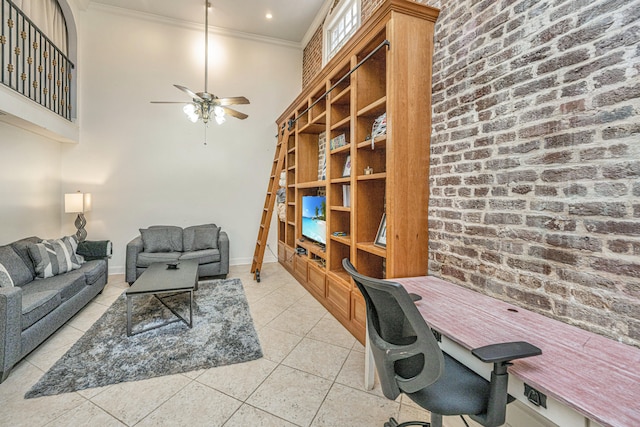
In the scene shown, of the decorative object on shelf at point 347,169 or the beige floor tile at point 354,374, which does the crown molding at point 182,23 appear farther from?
the beige floor tile at point 354,374

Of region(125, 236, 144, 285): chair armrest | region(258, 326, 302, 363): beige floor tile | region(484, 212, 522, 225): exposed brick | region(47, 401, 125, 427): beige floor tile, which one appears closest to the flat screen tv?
region(258, 326, 302, 363): beige floor tile

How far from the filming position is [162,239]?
4.36 m

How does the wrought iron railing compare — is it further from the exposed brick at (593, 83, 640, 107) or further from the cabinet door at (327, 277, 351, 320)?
the exposed brick at (593, 83, 640, 107)

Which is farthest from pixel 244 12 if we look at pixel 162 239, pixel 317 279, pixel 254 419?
pixel 254 419

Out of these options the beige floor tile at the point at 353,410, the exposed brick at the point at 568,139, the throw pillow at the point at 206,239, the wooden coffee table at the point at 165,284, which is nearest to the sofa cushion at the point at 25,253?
the wooden coffee table at the point at 165,284

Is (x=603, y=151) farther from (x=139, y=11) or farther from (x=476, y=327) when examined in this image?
(x=139, y=11)

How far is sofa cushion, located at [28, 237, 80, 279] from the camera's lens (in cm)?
289

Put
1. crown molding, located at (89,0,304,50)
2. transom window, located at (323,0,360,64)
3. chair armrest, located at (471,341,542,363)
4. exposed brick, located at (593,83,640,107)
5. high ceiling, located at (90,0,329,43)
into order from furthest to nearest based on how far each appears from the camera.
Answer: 1. crown molding, located at (89,0,304,50)
2. high ceiling, located at (90,0,329,43)
3. transom window, located at (323,0,360,64)
4. exposed brick, located at (593,83,640,107)
5. chair armrest, located at (471,341,542,363)

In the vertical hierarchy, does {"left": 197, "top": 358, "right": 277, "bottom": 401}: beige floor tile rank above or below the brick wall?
below

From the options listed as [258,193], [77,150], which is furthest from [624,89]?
[77,150]

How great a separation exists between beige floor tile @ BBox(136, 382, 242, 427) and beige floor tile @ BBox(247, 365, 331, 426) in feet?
0.53

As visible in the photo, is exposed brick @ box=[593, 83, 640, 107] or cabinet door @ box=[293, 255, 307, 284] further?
cabinet door @ box=[293, 255, 307, 284]

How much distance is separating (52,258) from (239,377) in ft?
8.61

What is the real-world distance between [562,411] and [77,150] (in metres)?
6.06
